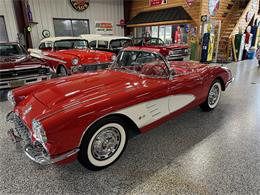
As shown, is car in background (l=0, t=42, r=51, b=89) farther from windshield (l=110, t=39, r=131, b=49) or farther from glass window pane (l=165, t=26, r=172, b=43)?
glass window pane (l=165, t=26, r=172, b=43)

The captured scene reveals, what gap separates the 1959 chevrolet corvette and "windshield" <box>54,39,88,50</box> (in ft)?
13.9

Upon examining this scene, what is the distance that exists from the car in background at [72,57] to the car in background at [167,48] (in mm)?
2796

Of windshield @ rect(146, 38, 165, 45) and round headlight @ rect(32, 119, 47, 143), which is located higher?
windshield @ rect(146, 38, 165, 45)

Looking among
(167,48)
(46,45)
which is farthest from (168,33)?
(46,45)

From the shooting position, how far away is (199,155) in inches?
89.4

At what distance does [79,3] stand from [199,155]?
42.9 feet

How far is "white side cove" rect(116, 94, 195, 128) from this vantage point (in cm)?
208

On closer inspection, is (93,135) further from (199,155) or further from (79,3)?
(79,3)

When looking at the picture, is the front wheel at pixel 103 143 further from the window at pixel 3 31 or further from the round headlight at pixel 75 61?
the window at pixel 3 31

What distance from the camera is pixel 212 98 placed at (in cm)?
351

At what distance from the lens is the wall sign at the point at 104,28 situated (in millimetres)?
13505

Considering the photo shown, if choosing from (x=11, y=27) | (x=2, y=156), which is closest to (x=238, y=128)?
(x=2, y=156)

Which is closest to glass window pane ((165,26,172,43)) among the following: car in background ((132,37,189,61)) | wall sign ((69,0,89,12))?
car in background ((132,37,189,61))

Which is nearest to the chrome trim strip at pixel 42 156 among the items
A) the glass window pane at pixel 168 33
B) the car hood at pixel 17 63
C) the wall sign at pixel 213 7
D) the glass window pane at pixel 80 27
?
the car hood at pixel 17 63
